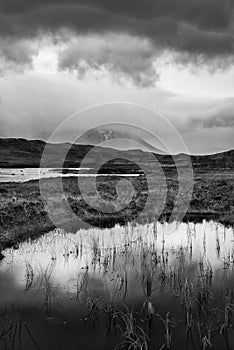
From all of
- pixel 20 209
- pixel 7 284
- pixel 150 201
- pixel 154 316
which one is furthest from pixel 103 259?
pixel 150 201

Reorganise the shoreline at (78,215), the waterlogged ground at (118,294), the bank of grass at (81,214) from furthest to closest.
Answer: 1. the bank of grass at (81,214)
2. the shoreline at (78,215)
3. the waterlogged ground at (118,294)

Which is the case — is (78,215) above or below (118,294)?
above

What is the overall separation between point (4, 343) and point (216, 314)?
5.47 m

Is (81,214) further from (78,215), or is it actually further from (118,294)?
(118,294)

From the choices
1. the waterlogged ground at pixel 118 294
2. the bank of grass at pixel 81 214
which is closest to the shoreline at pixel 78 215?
the bank of grass at pixel 81 214

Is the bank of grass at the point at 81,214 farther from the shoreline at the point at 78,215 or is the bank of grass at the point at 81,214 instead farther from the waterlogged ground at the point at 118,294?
the waterlogged ground at the point at 118,294

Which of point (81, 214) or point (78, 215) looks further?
point (81, 214)

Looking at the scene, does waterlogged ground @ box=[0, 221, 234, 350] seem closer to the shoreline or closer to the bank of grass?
the shoreline

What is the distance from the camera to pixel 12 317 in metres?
9.66

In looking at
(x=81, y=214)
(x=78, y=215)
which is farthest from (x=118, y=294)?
(x=81, y=214)

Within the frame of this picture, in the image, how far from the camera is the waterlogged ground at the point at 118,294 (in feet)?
28.1

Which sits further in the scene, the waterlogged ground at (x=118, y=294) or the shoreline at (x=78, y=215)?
the shoreline at (x=78, y=215)

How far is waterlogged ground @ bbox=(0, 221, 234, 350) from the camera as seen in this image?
8.55 meters

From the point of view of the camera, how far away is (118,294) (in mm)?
11031
